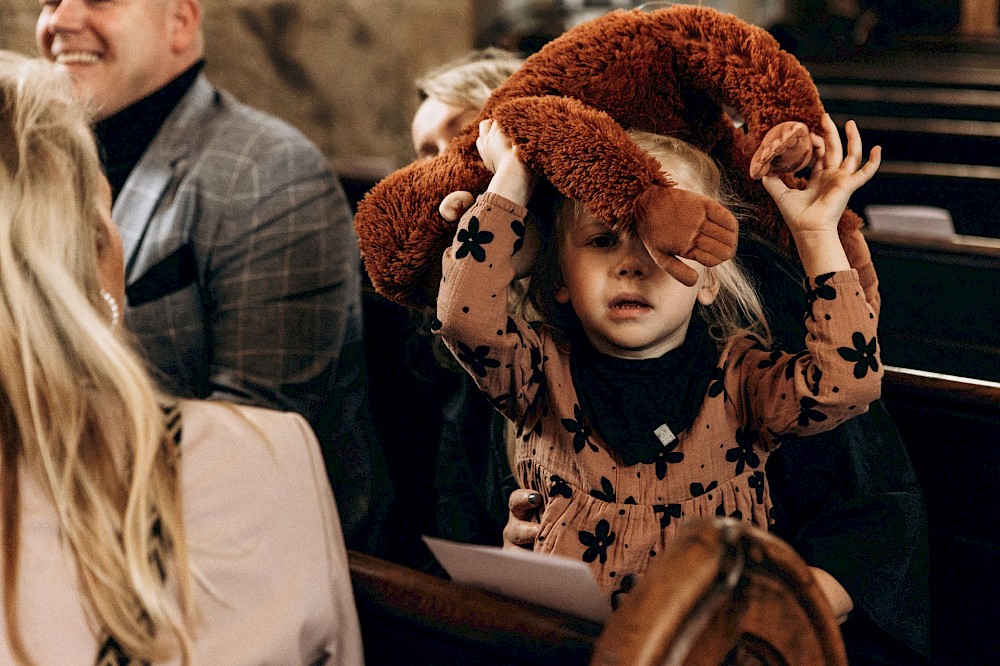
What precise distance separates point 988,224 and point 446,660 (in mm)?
2723

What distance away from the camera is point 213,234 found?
79.7 inches

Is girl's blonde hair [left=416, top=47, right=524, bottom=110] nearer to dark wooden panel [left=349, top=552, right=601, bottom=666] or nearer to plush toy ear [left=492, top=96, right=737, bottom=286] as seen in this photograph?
plush toy ear [left=492, top=96, right=737, bottom=286]

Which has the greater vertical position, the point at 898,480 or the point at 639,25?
the point at 639,25

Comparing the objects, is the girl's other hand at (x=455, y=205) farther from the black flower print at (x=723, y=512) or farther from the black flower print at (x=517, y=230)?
the black flower print at (x=723, y=512)

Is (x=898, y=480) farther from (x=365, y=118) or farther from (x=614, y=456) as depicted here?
(x=365, y=118)

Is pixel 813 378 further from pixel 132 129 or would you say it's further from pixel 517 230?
pixel 132 129

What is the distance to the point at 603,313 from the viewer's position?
1124 millimetres

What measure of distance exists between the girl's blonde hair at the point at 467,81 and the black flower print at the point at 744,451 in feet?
3.25

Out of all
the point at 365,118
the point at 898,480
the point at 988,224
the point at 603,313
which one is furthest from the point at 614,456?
the point at 365,118

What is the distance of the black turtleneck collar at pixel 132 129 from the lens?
6.75 feet

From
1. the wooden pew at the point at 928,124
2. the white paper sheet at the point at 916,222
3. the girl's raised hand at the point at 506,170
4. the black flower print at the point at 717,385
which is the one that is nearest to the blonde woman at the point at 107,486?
the girl's raised hand at the point at 506,170

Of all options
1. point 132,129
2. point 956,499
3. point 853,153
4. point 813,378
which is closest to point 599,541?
point 813,378

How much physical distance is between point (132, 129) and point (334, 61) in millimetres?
2486

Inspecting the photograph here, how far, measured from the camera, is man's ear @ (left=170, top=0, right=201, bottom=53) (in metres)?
2.09
